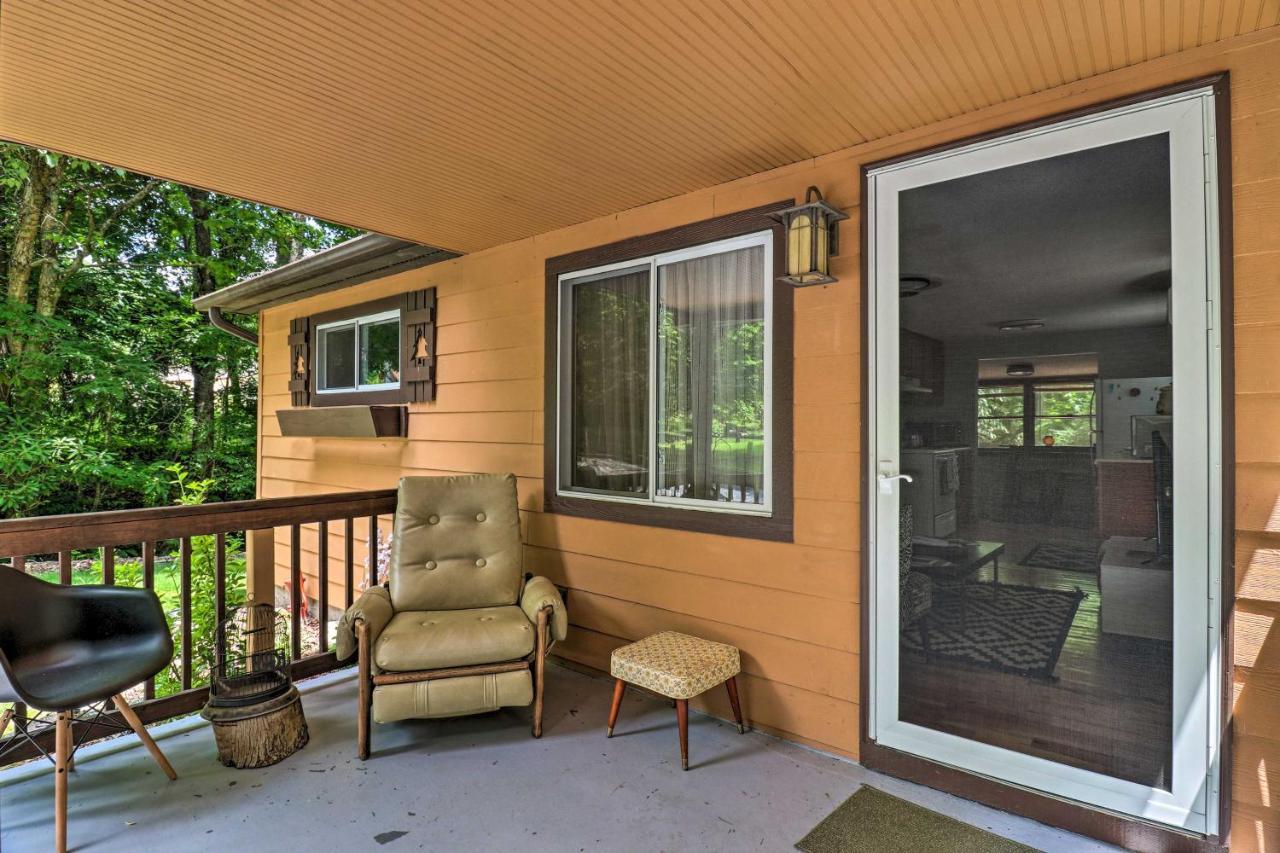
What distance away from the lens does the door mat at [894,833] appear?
1.99m

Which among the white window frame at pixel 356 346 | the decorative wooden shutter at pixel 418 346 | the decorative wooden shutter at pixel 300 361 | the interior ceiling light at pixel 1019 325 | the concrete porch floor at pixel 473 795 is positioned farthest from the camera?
the decorative wooden shutter at pixel 300 361

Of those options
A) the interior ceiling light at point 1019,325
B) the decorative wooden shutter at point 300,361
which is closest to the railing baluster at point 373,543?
the decorative wooden shutter at point 300,361

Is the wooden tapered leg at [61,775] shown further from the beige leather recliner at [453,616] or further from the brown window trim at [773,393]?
the brown window trim at [773,393]

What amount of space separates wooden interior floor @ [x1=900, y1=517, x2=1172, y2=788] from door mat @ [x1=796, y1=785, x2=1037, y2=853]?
30cm

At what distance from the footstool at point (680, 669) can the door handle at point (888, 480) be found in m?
0.94

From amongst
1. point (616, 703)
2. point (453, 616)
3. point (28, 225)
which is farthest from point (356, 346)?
point (28, 225)

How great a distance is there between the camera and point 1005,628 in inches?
87.0

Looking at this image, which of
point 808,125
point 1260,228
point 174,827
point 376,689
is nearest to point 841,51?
point 808,125

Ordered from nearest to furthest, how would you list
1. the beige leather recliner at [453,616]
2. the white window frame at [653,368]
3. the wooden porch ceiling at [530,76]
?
1. the wooden porch ceiling at [530,76]
2. the beige leather recliner at [453,616]
3. the white window frame at [653,368]

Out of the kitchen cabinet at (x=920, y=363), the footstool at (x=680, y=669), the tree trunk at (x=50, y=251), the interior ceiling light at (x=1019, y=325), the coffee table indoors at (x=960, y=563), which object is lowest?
the footstool at (x=680, y=669)

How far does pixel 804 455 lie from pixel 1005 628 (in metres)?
0.94

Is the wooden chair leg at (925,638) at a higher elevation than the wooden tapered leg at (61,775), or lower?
higher

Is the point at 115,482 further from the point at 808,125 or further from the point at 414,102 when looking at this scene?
the point at 808,125

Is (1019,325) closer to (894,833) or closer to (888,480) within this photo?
(888,480)
